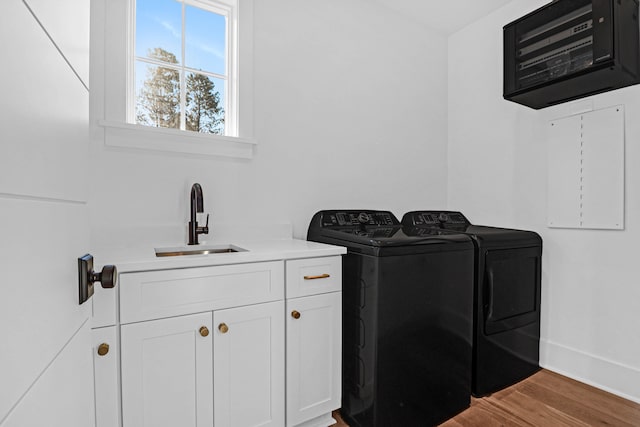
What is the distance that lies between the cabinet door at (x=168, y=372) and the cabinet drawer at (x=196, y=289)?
0.05 m

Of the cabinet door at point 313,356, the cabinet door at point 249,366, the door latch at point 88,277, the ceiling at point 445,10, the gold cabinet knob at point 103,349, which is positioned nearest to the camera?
the door latch at point 88,277

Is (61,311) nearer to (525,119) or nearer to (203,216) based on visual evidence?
(203,216)

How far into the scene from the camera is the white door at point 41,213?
0.35 metres

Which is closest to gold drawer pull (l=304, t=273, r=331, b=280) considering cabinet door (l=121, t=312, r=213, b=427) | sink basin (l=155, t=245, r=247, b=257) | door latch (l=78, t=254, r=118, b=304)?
sink basin (l=155, t=245, r=247, b=257)

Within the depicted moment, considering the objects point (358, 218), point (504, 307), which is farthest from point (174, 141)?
point (504, 307)

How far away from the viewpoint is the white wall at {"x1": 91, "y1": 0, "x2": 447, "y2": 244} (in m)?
1.75

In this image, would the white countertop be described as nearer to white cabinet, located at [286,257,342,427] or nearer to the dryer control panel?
white cabinet, located at [286,257,342,427]

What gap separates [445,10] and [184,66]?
6.95ft

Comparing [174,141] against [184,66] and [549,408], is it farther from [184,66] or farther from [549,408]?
[549,408]

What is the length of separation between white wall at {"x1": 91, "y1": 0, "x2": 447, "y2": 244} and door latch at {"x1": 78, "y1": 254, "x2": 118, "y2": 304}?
1.11 meters

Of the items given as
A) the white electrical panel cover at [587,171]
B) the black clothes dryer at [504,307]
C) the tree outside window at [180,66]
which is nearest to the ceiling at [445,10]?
the white electrical panel cover at [587,171]

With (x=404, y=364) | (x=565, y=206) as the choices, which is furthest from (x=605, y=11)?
(x=404, y=364)

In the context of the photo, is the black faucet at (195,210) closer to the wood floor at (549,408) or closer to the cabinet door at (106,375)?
the cabinet door at (106,375)

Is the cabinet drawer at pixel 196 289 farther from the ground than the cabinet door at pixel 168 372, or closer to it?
farther from the ground
